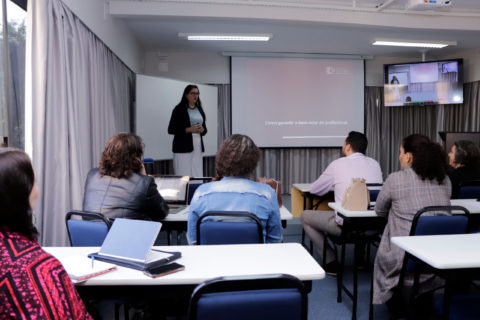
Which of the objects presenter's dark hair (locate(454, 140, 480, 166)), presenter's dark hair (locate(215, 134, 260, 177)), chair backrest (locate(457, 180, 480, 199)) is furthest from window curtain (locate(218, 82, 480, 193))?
presenter's dark hair (locate(215, 134, 260, 177))

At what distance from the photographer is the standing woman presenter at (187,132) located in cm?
540

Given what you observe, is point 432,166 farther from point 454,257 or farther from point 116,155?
point 116,155

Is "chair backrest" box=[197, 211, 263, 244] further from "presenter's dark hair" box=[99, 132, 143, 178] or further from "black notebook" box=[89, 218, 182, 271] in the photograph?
"presenter's dark hair" box=[99, 132, 143, 178]

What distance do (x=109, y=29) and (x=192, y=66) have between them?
272 centimetres

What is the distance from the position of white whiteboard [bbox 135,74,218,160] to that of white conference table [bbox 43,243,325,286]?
12.3ft

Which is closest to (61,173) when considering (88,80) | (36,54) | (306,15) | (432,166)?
(36,54)

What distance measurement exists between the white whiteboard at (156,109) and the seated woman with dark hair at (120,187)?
3.06m

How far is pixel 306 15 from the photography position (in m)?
Answer: 4.67

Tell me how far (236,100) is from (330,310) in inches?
188

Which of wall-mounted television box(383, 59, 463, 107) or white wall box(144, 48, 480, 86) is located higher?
white wall box(144, 48, 480, 86)

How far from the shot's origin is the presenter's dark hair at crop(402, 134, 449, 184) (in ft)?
7.24

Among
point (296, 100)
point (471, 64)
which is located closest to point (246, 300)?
point (296, 100)

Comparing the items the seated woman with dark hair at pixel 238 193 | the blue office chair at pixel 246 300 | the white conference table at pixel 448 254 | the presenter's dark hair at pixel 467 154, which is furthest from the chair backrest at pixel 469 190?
the blue office chair at pixel 246 300

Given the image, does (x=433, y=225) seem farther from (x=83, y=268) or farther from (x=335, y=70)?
(x=335, y=70)
